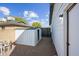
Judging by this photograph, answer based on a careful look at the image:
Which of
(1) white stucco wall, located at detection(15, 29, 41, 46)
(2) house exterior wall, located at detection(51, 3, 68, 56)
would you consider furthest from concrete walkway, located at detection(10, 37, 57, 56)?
(1) white stucco wall, located at detection(15, 29, 41, 46)

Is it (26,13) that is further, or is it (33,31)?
(26,13)

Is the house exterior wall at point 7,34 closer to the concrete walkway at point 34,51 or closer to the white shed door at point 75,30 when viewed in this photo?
the concrete walkway at point 34,51

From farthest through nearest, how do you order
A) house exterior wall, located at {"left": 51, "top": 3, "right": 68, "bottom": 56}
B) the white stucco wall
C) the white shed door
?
the white stucco wall, house exterior wall, located at {"left": 51, "top": 3, "right": 68, "bottom": 56}, the white shed door

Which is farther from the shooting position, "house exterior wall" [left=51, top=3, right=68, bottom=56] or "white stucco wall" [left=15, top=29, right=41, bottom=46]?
"white stucco wall" [left=15, top=29, right=41, bottom=46]

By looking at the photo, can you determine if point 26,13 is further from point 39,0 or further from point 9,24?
point 39,0

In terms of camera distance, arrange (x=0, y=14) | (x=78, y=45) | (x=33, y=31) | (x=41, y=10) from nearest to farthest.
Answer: (x=78, y=45) → (x=33, y=31) → (x=0, y=14) → (x=41, y=10)

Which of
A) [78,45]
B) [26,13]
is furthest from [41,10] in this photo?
[78,45]

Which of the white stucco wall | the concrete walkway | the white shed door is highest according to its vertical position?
the white shed door

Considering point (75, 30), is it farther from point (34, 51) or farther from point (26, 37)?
point (26, 37)

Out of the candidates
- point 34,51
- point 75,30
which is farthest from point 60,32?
point 34,51

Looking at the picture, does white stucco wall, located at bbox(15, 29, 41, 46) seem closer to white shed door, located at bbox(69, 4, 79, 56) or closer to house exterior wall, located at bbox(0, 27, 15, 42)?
house exterior wall, located at bbox(0, 27, 15, 42)

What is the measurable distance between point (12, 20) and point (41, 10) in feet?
9.22

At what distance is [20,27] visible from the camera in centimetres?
941

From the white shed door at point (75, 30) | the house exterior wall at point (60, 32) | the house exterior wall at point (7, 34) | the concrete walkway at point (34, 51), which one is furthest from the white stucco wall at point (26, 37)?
the white shed door at point (75, 30)
